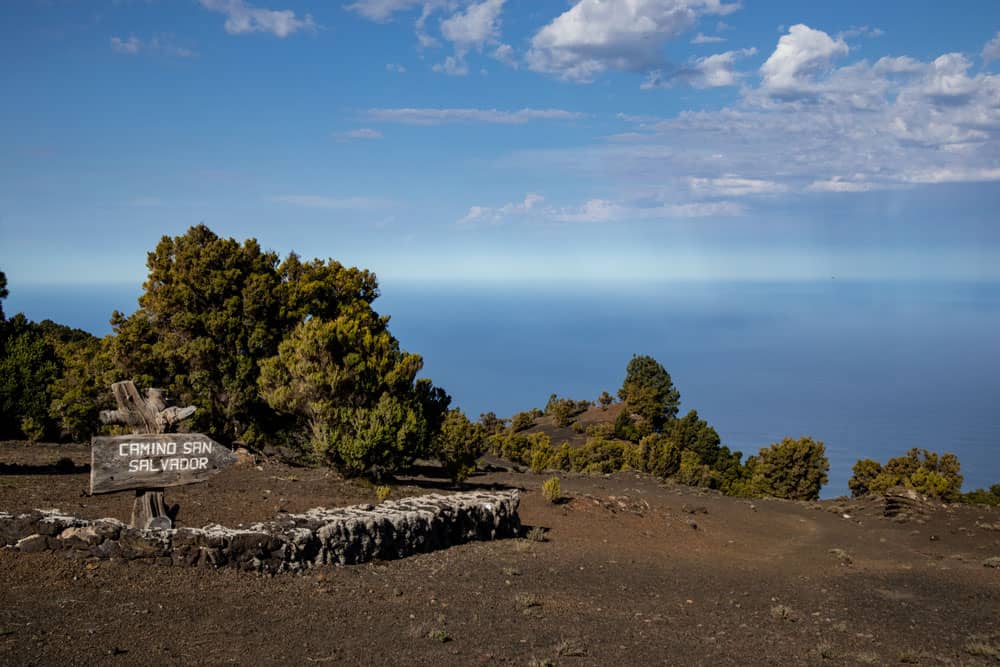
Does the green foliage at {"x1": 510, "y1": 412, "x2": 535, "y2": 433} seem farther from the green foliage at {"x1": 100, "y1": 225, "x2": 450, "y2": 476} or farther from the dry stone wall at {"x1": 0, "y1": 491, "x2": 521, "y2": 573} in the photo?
the dry stone wall at {"x1": 0, "y1": 491, "x2": 521, "y2": 573}

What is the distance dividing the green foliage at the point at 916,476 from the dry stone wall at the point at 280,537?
24.3 metres

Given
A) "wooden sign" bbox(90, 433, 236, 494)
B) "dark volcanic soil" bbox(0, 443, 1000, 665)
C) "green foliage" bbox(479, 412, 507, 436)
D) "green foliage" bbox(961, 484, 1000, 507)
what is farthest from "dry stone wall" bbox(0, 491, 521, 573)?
"green foliage" bbox(479, 412, 507, 436)

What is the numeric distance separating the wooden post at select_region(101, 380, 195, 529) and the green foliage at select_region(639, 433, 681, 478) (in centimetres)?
3350

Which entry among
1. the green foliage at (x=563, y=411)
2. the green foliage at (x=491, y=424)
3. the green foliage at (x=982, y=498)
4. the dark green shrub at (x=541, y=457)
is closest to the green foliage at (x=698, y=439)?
the dark green shrub at (x=541, y=457)

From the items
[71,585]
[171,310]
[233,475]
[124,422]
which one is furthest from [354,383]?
[71,585]

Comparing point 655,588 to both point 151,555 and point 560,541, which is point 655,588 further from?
point 151,555

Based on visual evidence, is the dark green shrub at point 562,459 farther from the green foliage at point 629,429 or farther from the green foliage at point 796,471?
the green foliage at point 796,471

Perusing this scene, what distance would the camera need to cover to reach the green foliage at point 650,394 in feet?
185

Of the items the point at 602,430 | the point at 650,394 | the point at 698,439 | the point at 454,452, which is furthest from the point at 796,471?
the point at 454,452

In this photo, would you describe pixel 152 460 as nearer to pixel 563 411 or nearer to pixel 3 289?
pixel 3 289

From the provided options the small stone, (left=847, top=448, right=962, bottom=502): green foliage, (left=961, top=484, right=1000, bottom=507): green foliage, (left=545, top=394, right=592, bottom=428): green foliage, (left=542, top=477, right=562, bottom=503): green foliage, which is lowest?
(left=961, top=484, right=1000, bottom=507): green foliage

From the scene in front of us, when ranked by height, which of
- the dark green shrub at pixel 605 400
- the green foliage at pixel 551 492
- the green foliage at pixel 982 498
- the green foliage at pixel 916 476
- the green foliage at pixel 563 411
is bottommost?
the green foliage at pixel 982 498

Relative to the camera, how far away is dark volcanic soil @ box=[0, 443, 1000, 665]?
882 cm

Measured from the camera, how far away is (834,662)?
32.6 feet
